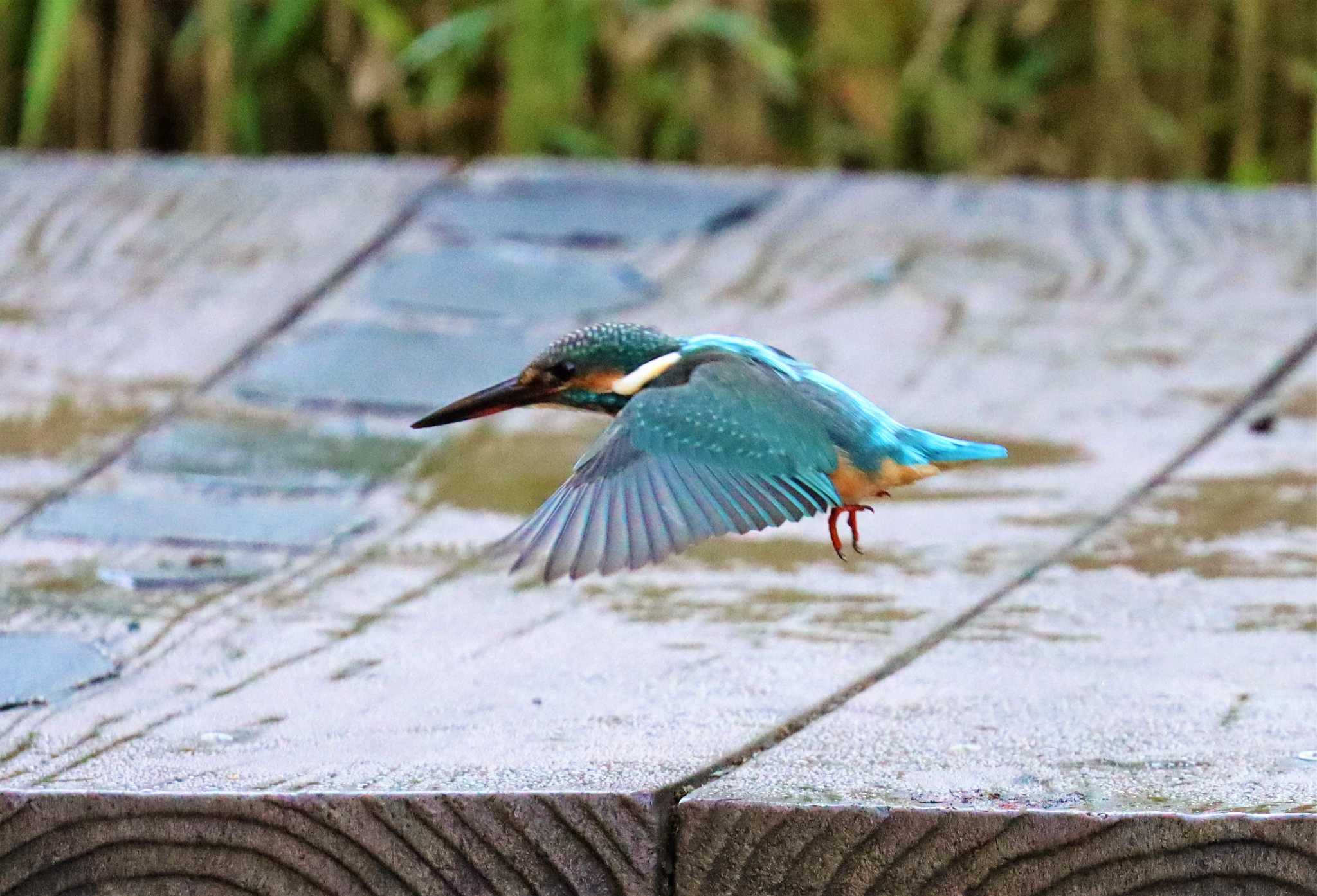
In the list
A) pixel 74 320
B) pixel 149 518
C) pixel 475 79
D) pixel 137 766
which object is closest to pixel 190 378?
pixel 74 320

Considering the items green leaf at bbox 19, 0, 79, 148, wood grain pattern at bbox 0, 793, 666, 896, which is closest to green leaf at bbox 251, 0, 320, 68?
green leaf at bbox 19, 0, 79, 148

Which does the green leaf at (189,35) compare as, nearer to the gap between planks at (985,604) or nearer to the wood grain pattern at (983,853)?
the gap between planks at (985,604)

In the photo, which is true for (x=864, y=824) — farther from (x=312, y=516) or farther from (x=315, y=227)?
(x=315, y=227)

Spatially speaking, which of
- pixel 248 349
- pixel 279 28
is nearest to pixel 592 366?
pixel 248 349

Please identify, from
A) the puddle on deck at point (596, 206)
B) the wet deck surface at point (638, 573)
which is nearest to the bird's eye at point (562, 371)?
the wet deck surface at point (638, 573)

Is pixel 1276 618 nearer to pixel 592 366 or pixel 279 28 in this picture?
pixel 592 366
